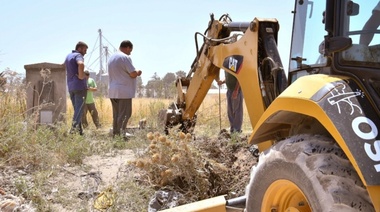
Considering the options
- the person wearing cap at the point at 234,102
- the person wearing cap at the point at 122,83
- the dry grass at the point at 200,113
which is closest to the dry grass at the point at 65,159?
the person wearing cap at the point at 122,83

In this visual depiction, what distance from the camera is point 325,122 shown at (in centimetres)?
233

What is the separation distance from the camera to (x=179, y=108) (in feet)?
20.9

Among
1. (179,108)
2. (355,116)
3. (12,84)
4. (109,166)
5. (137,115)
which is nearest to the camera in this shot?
A: (355,116)

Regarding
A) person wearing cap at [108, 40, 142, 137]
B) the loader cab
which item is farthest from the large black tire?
person wearing cap at [108, 40, 142, 137]

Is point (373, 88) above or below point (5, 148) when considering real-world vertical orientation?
above

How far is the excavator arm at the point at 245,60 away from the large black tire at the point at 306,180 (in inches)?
48.1

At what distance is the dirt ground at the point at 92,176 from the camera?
4328 millimetres

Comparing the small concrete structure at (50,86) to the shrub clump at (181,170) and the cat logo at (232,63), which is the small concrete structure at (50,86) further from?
the cat logo at (232,63)

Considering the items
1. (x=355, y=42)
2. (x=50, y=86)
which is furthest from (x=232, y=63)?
(x=50, y=86)

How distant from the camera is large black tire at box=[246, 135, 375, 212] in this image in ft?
6.97

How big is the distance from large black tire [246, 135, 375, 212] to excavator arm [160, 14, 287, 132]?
1221mm

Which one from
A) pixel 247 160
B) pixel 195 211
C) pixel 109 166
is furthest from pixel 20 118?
pixel 195 211

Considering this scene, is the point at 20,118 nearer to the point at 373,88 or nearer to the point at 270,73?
the point at 270,73

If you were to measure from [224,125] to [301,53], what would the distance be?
699 cm
